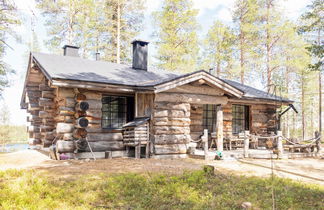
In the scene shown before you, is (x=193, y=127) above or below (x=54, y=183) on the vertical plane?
above

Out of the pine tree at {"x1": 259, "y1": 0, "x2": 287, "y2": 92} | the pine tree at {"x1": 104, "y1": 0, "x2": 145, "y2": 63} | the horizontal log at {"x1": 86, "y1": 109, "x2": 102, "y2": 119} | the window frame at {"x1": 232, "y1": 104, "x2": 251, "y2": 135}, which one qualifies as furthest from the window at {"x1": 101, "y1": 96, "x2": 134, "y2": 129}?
the pine tree at {"x1": 259, "y1": 0, "x2": 287, "y2": 92}

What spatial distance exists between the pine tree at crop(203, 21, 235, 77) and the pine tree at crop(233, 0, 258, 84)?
0.93 m

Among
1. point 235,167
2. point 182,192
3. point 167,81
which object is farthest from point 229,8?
point 182,192

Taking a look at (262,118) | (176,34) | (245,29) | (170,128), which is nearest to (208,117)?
(262,118)

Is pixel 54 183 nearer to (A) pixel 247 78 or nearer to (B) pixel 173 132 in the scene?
(B) pixel 173 132

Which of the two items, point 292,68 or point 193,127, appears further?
point 292,68

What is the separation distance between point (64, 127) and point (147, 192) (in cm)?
551

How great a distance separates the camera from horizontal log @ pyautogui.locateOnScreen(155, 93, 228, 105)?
10492 mm

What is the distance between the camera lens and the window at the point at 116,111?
36.8 ft

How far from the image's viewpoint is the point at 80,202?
4902 mm

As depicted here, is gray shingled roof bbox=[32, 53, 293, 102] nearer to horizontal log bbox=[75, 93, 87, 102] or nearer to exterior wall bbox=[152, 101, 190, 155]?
horizontal log bbox=[75, 93, 87, 102]

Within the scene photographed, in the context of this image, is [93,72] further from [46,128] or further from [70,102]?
[46,128]

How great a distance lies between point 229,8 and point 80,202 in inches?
1032

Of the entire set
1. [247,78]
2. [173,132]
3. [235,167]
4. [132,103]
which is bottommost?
[235,167]
